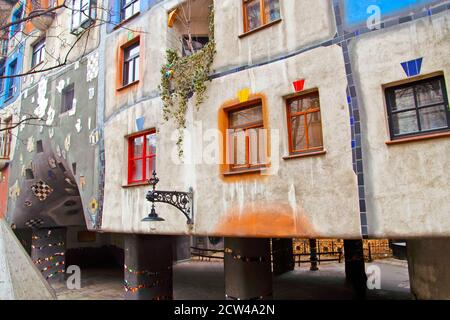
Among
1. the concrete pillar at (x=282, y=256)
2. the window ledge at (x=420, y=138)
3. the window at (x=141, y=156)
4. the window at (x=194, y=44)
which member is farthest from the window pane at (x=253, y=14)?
the concrete pillar at (x=282, y=256)

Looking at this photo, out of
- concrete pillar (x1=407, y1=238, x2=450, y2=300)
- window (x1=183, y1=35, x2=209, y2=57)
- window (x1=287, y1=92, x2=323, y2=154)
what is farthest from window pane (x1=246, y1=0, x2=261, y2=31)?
concrete pillar (x1=407, y1=238, x2=450, y2=300)

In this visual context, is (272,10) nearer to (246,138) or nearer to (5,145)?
(246,138)

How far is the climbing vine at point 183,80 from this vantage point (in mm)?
7378

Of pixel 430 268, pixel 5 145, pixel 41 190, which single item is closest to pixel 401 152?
pixel 430 268

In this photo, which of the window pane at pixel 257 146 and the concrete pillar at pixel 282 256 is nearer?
the window pane at pixel 257 146

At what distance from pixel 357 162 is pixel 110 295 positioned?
37.3 ft

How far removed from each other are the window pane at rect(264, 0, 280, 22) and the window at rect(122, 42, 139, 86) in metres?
4.00

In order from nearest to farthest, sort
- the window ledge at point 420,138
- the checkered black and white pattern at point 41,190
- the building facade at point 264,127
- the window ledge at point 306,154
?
1. the window ledge at point 420,138
2. the building facade at point 264,127
3. the window ledge at point 306,154
4. the checkered black and white pattern at point 41,190

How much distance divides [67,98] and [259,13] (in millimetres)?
8171

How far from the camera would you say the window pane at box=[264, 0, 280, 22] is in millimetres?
6676

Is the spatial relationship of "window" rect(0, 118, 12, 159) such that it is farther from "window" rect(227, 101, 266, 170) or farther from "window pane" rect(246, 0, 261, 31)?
"window pane" rect(246, 0, 261, 31)

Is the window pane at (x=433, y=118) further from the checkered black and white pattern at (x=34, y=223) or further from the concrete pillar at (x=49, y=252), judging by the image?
the concrete pillar at (x=49, y=252)

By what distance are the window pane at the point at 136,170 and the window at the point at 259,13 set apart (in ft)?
13.5
